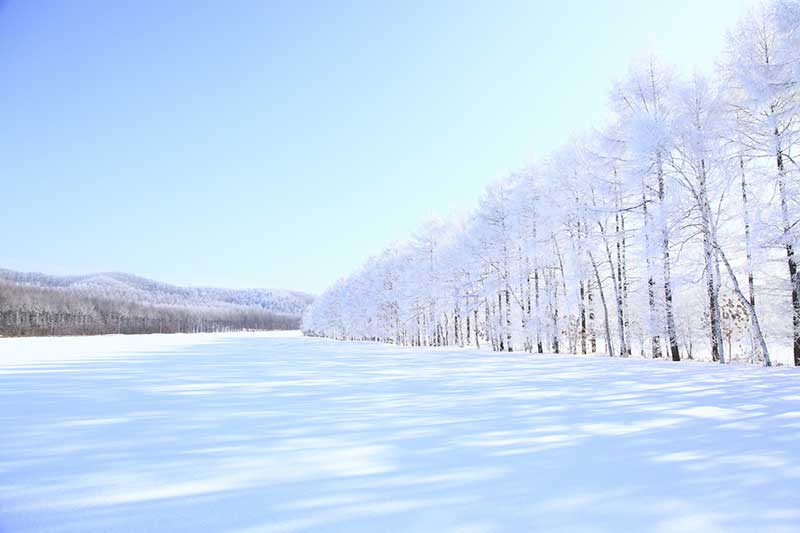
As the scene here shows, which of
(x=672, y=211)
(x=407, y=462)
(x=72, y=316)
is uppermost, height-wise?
(x=672, y=211)

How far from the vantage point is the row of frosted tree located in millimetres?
13117

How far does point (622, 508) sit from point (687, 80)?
19.0 metres

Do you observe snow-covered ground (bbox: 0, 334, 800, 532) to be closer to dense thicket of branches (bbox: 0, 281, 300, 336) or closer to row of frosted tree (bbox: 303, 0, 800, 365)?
row of frosted tree (bbox: 303, 0, 800, 365)

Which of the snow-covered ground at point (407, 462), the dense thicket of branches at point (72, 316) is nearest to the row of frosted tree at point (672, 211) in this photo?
the snow-covered ground at point (407, 462)

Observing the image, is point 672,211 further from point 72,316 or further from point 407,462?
point 72,316

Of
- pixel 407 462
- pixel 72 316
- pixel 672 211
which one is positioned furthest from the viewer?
pixel 72 316

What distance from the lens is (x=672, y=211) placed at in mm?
15781

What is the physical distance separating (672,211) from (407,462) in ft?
51.6

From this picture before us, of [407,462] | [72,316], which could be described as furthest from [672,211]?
[72,316]

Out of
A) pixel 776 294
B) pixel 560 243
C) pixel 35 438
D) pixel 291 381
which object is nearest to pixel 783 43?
pixel 776 294

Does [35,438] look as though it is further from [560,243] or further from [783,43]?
[560,243]

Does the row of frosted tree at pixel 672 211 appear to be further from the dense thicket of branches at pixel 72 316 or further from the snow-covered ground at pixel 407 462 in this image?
the dense thicket of branches at pixel 72 316

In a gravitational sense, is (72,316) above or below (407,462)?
above

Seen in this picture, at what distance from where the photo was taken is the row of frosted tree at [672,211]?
1312 cm
